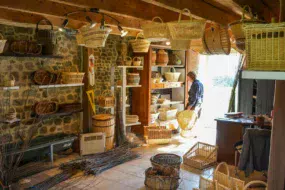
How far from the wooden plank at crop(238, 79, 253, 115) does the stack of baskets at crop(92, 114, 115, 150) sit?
327 cm

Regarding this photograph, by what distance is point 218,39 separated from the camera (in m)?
3.22

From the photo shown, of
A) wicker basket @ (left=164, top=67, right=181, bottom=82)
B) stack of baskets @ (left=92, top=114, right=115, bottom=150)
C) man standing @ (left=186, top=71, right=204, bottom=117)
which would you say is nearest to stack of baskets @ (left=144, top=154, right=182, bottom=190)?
stack of baskets @ (left=92, top=114, right=115, bottom=150)

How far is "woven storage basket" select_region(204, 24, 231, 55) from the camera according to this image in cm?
320

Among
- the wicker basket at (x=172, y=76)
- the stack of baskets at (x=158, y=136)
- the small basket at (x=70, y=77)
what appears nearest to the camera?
the small basket at (x=70, y=77)

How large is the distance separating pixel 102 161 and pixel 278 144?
12.0 ft

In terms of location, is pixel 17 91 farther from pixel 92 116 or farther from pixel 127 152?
pixel 127 152

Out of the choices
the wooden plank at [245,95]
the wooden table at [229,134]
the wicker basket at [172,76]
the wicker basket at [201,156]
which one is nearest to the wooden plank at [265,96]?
the wooden plank at [245,95]

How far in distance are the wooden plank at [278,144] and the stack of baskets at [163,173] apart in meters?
2.09

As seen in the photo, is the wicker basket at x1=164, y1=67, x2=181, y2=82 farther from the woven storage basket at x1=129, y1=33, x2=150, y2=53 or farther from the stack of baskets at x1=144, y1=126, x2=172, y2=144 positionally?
the stack of baskets at x1=144, y1=126, x2=172, y2=144

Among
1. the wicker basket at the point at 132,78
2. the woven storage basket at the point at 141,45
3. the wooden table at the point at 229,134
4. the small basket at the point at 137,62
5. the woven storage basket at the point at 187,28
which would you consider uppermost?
the woven storage basket at the point at 141,45

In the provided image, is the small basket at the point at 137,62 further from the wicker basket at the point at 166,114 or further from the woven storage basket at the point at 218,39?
Answer: the woven storage basket at the point at 218,39

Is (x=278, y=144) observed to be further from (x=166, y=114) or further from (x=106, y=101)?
(x=166, y=114)

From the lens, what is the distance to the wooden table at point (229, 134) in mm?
4848

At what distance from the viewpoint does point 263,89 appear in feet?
20.7
